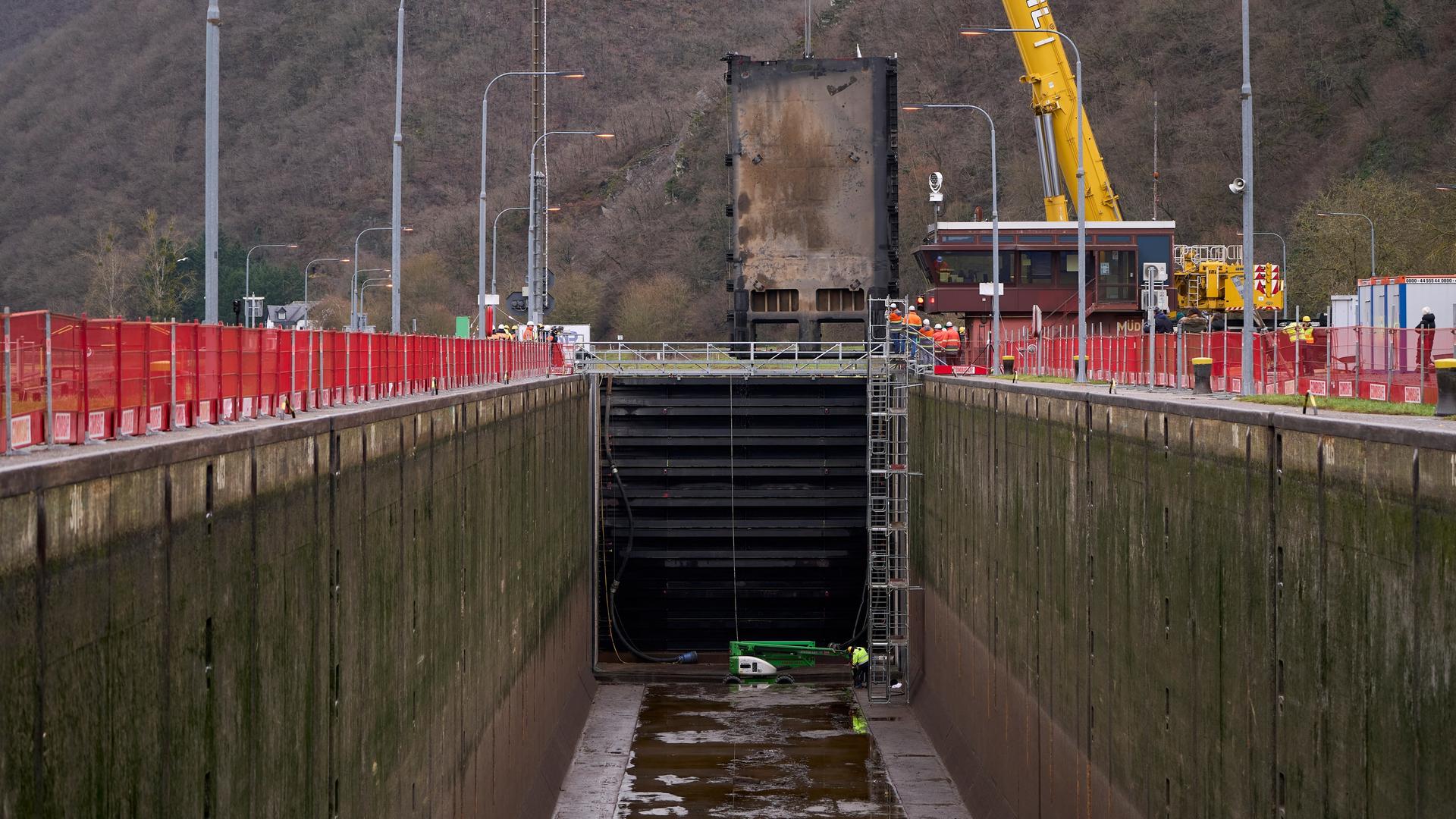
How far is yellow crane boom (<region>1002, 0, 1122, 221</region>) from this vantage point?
50719 millimetres

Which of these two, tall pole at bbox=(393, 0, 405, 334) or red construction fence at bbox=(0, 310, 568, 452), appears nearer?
red construction fence at bbox=(0, 310, 568, 452)

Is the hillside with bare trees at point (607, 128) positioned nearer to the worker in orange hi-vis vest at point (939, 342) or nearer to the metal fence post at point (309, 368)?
the worker in orange hi-vis vest at point (939, 342)

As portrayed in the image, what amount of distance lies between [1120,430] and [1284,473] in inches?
218

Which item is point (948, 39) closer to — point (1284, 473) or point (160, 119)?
point (160, 119)

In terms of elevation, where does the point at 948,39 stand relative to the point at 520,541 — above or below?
above

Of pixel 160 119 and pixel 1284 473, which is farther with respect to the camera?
pixel 160 119

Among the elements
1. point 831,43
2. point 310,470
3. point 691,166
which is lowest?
point 310,470

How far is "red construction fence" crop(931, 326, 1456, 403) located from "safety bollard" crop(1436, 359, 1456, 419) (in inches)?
76.1

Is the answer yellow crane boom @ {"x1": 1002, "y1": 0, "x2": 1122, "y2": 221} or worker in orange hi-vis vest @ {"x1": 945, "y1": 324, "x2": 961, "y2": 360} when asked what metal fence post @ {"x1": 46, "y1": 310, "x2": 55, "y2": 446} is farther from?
yellow crane boom @ {"x1": 1002, "y1": 0, "x2": 1122, "y2": 221}

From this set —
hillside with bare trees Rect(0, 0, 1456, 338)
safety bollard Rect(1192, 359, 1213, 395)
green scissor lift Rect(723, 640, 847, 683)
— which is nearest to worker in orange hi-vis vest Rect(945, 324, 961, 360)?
green scissor lift Rect(723, 640, 847, 683)

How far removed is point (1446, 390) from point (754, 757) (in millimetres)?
18930

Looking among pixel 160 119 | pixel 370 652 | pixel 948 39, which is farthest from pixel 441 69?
pixel 370 652

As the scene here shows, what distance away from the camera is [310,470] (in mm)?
12398

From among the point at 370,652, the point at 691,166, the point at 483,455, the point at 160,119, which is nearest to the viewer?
the point at 370,652
